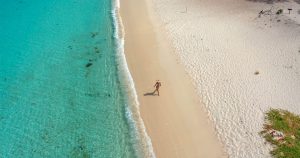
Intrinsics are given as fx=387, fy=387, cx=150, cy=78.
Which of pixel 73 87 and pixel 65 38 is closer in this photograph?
pixel 73 87

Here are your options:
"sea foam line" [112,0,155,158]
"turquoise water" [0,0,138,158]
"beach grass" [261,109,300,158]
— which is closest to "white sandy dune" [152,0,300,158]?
"beach grass" [261,109,300,158]

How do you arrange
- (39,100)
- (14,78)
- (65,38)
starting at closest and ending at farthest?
1. (39,100)
2. (14,78)
3. (65,38)

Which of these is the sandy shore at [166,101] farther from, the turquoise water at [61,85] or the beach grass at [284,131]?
the beach grass at [284,131]

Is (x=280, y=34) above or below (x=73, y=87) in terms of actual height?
above

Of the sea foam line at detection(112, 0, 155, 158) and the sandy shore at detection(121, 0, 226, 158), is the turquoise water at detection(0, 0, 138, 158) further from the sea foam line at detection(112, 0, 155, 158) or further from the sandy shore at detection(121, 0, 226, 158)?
the sandy shore at detection(121, 0, 226, 158)

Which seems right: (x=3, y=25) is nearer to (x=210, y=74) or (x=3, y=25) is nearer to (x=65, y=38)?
(x=65, y=38)

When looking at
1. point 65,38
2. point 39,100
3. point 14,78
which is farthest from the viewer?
point 65,38

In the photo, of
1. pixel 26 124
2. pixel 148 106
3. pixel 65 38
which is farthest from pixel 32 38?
pixel 148 106

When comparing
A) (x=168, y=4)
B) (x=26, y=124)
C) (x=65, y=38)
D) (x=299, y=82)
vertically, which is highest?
(x=168, y=4)
